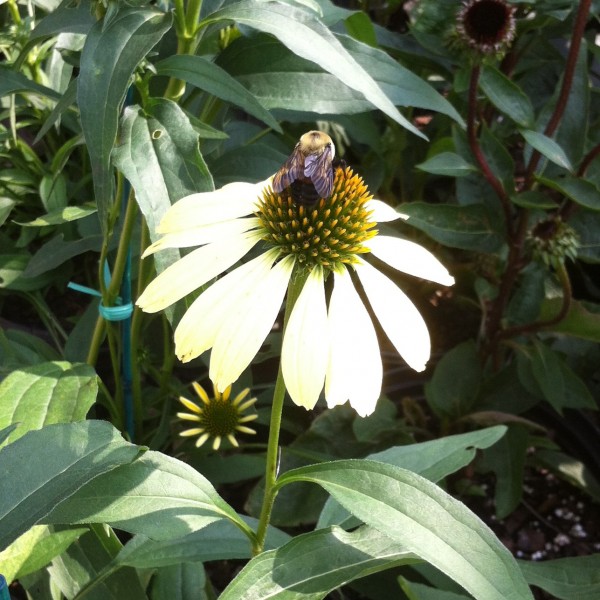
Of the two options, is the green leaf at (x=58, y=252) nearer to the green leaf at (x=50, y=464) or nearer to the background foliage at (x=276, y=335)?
the background foliage at (x=276, y=335)

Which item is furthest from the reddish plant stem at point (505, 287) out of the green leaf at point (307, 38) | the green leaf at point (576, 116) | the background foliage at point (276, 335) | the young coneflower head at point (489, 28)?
the green leaf at point (307, 38)

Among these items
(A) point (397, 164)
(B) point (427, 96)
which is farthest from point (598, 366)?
(B) point (427, 96)

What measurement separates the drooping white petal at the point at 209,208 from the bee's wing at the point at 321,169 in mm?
87

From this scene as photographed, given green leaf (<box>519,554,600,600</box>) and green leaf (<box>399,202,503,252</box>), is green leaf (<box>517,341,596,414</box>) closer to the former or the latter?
green leaf (<box>399,202,503,252</box>)

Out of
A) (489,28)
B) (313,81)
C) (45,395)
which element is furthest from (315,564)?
(489,28)

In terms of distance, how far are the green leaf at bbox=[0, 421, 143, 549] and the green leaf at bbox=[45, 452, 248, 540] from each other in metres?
0.05

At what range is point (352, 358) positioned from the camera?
512mm

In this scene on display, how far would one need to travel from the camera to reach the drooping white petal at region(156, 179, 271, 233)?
0.57 meters

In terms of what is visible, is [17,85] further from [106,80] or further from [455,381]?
[455,381]

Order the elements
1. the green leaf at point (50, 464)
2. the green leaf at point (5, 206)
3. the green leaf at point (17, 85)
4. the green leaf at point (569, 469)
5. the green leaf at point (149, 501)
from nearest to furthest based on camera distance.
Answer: the green leaf at point (50, 464), the green leaf at point (149, 501), the green leaf at point (17, 85), the green leaf at point (5, 206), the green leaf at point (569, 469)

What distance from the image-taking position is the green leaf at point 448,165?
99cm

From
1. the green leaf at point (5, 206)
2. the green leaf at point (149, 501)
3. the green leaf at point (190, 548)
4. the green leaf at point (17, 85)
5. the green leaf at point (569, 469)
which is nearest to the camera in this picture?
the green leaf at point (149, 501)

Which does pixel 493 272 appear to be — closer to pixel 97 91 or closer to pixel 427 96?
pixel 427 96

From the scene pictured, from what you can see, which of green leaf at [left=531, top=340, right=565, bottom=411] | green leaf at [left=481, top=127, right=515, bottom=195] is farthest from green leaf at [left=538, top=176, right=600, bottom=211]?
green leaf at [left=531, top=340, right=565, bottom=411]
